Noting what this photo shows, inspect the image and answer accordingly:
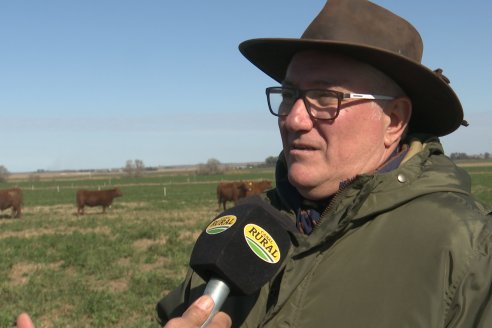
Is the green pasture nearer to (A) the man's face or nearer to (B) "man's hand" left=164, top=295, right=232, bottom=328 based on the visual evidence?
(A) the man's face

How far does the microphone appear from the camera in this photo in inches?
52.9

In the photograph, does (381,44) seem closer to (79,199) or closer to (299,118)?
(299,118)

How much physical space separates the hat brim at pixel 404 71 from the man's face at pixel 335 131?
55 millimetres

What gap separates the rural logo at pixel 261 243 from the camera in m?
1.47

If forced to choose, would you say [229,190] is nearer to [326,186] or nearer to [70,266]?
[70,266]

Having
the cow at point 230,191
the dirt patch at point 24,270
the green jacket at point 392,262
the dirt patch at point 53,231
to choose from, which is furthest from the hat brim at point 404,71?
the cow at point 230,191

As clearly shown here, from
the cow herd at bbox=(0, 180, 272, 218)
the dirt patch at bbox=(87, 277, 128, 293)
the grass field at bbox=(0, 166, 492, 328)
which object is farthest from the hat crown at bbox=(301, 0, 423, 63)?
the cow herd at bbox=(0, 180, 272, 218)

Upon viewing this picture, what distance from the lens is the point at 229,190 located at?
24.5 meters

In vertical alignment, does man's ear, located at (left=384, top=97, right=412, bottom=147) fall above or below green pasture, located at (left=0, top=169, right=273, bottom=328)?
above

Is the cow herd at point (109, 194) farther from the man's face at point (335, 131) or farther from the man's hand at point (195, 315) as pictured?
the man's hand at point (195, 315)

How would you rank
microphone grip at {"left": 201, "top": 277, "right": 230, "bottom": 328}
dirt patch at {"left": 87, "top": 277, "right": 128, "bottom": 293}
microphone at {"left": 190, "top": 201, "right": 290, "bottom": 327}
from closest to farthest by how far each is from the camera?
microphone grip at {"left": 201, "top": 277, "right": 230, "bottom": 328} < microphone at {"left": 190, "top": 201, "right": 290, "bottom": 327} < dirt patch at {"left": 87, "top": 277, "right": 128, "bottom": 293}

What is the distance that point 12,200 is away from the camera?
22422 mm

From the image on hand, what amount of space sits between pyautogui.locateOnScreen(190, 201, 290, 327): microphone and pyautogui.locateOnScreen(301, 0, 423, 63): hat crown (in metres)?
0.67

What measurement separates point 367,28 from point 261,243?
0.85 metres
